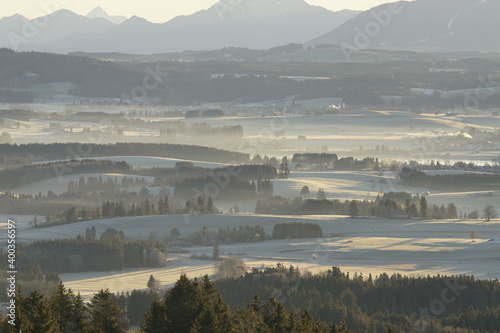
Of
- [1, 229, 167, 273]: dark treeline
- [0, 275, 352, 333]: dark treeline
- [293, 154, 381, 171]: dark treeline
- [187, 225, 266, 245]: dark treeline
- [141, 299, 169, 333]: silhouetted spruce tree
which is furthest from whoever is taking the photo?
[293, 154, 381, 171]: dark treeline

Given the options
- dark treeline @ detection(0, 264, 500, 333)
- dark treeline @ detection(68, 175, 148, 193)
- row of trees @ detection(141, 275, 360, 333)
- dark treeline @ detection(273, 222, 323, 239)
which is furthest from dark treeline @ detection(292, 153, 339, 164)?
row of trees @ detection(141, 275, 360, 333)

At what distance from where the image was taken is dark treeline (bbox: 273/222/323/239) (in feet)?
300

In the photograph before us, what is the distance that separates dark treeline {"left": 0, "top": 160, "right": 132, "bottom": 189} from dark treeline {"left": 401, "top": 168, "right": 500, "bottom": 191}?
101ft

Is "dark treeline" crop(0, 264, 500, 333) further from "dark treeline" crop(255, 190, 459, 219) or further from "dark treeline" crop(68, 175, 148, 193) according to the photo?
"dark treeline" crop(68, 175, 148, 193)

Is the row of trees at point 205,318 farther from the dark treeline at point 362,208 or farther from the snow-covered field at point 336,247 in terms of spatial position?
the dark treeline at point 362,208

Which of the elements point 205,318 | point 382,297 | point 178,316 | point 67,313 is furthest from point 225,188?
point 205,318

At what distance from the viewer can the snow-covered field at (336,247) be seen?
75.1 m

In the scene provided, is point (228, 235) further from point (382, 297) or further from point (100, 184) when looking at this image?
point (100, 184)

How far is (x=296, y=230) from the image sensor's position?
91.9 metres

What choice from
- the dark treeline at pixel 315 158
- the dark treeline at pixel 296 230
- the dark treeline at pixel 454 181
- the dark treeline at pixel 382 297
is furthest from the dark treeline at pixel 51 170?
the dark treeline at pixel 382 297

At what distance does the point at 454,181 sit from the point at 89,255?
61.4 metres

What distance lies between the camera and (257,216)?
326 feet

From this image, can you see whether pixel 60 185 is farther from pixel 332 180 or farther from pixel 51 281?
pixel 51 281

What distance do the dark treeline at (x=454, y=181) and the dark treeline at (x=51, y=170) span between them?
101ft
